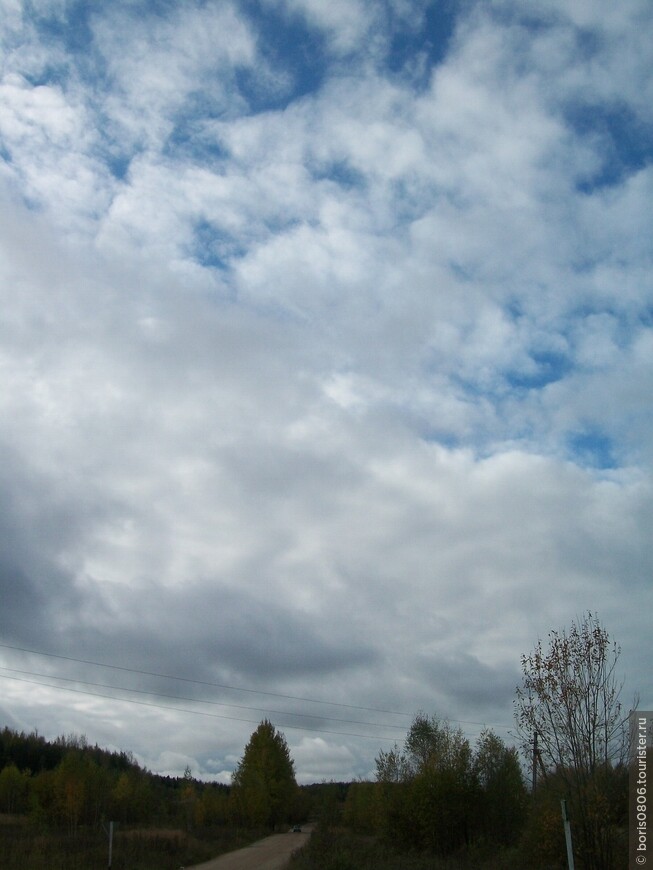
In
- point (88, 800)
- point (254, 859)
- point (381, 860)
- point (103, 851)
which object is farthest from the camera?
point (88, 800)

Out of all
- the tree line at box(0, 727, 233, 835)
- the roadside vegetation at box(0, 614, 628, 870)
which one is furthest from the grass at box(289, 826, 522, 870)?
the tree line at box(0, 727, 233, 835)

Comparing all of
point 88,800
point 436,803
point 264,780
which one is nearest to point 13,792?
point 88,800

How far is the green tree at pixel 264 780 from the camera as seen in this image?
7938cm

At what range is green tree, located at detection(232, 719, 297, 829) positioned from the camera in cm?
7938

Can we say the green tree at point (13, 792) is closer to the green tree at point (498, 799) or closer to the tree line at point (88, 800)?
the tree line at point (88, 800)

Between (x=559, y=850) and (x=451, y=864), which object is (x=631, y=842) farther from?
(x=451, y=864)

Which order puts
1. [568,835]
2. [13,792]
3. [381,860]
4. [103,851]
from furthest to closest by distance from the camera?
1. [13,792]
2. [103,851]
3. [381,860]
4. [568,835]

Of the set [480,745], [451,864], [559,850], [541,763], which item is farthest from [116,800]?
[541,763]

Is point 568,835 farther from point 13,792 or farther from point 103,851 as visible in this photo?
point 13,792

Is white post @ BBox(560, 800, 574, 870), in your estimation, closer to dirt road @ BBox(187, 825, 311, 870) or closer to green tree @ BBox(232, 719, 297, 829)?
dirt road @ BBox(187, 825, 311, 870)

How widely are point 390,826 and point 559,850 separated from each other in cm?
1830

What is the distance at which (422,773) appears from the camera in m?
45.8

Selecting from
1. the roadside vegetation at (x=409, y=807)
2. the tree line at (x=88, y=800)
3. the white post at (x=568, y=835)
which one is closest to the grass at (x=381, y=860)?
the roadside vegetation at (x=409, y=807)

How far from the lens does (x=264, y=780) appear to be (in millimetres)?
80375
